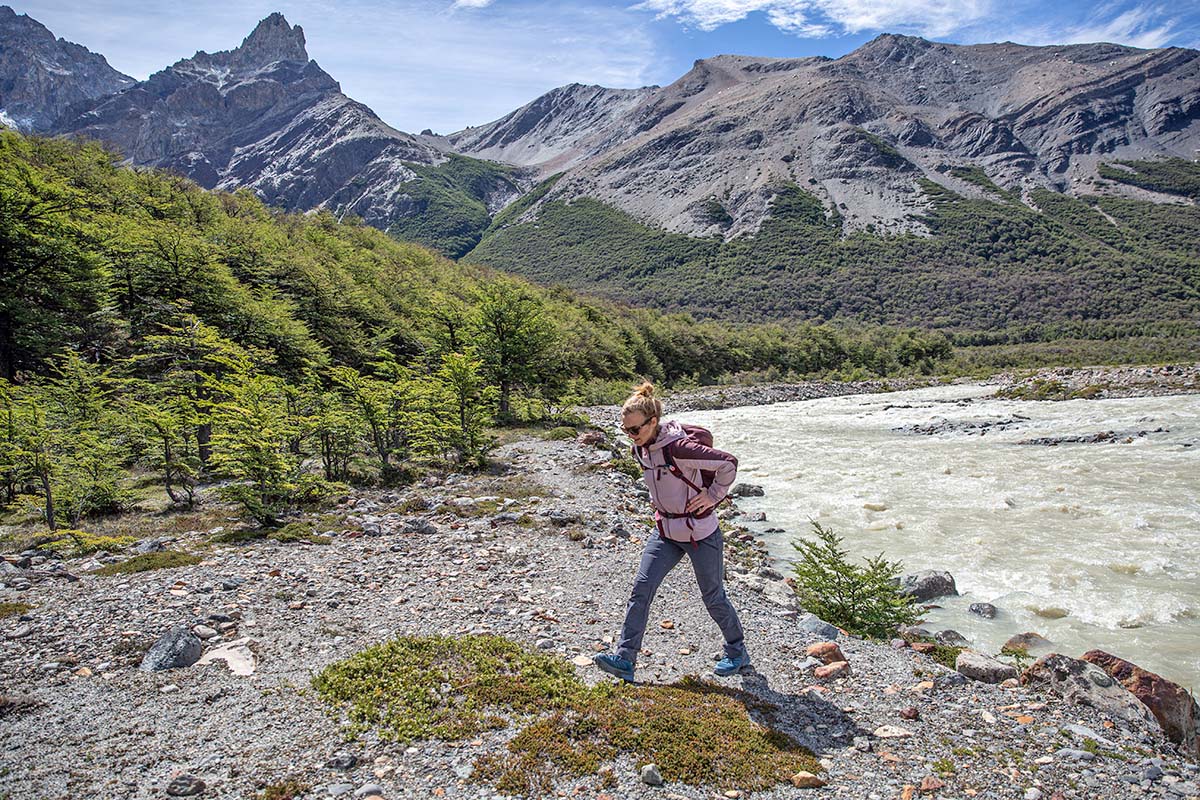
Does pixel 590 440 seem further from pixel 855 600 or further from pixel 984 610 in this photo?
pixel 855 600

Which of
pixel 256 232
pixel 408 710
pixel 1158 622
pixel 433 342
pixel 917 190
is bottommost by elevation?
pixel 1158 622

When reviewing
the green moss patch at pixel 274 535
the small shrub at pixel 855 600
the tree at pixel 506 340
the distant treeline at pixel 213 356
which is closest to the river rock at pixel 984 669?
the small shrub at pixel 855 600

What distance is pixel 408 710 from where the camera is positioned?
4234mm

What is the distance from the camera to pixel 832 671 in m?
5.30

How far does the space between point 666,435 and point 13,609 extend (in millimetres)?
7108

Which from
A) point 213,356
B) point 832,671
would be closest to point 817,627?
point 832,671

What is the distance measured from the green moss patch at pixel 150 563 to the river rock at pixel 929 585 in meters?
10.4

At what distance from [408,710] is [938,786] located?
3766 mm

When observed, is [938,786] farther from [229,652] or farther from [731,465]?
[229,652]

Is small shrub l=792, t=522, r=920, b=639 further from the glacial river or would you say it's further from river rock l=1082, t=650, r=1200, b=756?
river rock l=1082, t=650, r=1200, b=756

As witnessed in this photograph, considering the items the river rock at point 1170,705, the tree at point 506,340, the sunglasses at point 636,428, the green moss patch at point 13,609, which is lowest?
the river rock at point 1170,705

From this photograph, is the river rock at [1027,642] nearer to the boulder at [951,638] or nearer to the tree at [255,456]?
the boulder at [951,638]

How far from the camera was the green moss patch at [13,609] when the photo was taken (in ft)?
18.9

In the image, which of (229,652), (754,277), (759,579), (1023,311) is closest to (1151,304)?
(1023,311)
